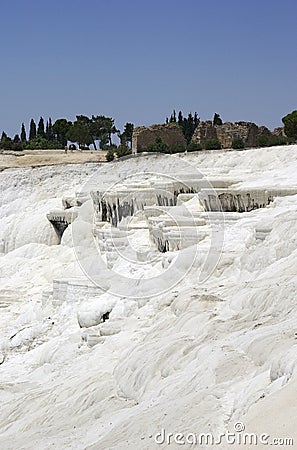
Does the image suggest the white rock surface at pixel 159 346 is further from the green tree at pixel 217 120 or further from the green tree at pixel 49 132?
the green tree at pixel 49 132

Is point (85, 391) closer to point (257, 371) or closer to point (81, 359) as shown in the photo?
point (81, 359)

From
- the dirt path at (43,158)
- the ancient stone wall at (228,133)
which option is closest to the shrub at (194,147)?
the ancient stone wall at (228,133)

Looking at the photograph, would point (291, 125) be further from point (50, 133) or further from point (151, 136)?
point (50, 133)

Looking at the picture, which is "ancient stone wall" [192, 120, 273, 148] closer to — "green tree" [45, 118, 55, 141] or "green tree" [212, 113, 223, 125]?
"green tree" [212, 113, 223, 125]

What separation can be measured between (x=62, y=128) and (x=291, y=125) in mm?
20289

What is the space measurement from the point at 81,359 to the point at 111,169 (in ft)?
64.8

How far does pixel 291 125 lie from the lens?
29516 millimetres

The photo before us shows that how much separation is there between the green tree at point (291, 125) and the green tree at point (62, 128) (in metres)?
19.2

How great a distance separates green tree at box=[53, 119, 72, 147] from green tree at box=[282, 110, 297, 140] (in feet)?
62.9

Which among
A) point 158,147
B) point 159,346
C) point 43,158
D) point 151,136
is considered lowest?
point 159,346

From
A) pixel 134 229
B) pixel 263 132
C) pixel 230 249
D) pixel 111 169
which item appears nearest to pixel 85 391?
pixel 230 249

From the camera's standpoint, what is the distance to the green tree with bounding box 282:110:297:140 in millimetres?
29392

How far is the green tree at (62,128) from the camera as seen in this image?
46.9 metres

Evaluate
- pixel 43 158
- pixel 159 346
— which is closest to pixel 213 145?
pixel 43 158
